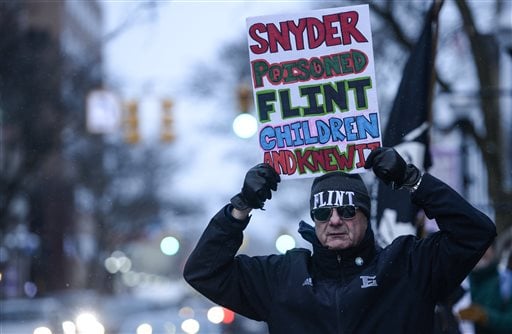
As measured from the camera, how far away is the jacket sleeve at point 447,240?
4.17 meters

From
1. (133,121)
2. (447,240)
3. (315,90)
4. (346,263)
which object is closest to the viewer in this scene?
(447,240)

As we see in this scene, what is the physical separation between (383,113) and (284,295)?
16035 mm

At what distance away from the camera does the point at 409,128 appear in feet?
20.5

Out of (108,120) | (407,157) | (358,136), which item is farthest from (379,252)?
(108,120)

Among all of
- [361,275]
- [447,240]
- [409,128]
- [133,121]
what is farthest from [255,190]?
[133,121]

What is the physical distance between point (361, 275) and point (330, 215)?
269 millimetres

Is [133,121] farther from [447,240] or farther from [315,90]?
[447,240]

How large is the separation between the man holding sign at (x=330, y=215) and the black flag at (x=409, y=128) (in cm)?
125

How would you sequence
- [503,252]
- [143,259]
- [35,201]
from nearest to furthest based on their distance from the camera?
[503,252] < [35,201] < [143,259]

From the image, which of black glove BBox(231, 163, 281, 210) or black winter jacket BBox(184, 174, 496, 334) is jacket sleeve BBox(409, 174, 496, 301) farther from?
black glove BBox(231, 163, 281, 210)

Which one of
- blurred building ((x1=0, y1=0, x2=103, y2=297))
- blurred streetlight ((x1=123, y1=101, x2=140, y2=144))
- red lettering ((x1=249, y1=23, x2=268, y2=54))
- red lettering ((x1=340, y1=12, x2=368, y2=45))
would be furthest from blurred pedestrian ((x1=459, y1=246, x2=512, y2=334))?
blurred streetlight ((x1=123, y1=101, x2=140, y2=144))

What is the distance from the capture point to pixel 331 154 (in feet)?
16.1

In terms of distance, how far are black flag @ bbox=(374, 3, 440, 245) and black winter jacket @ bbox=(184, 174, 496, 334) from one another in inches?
62.6

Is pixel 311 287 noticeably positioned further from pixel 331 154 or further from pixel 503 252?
pixel 503 252
